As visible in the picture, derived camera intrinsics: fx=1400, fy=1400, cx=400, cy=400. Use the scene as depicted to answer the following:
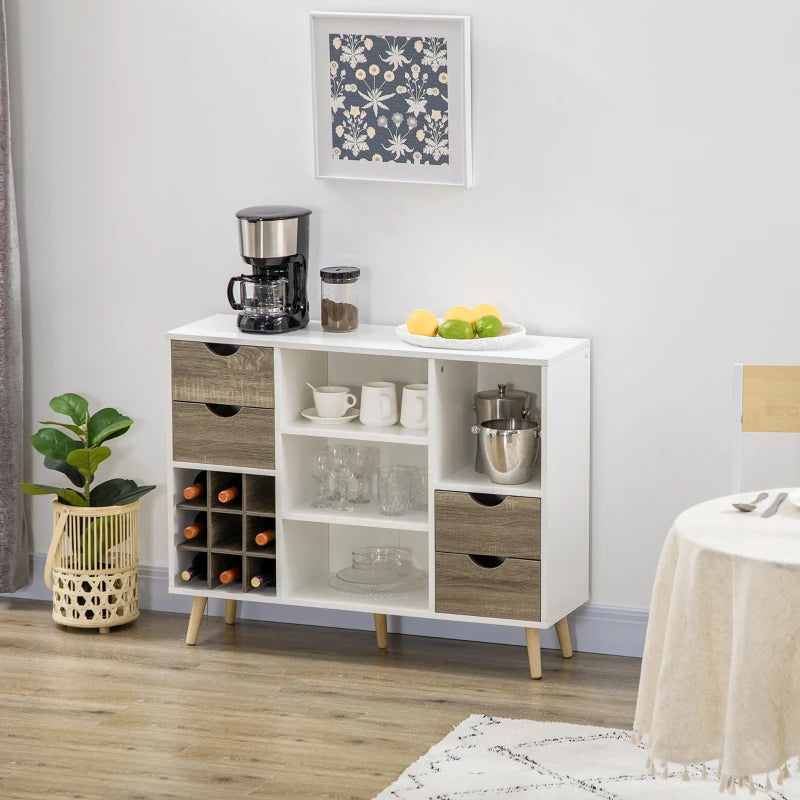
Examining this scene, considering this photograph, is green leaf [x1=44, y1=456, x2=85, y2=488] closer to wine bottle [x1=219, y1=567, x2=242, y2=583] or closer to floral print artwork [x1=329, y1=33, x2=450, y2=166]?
wine bottle [x1=219, y1=567, x2=242, y2=583]

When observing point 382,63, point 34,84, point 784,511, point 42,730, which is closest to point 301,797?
point 42,730

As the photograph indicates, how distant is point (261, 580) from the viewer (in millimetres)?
3613

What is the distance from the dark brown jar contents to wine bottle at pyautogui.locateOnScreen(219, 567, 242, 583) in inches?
26.8

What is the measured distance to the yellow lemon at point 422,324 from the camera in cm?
341

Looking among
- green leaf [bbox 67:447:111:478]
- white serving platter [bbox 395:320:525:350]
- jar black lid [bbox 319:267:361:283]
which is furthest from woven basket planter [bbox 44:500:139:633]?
white serving platter [bbox 395:320:525:350]

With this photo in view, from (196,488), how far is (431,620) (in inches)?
28.6

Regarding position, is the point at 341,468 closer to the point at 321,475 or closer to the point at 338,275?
the point at 321,475

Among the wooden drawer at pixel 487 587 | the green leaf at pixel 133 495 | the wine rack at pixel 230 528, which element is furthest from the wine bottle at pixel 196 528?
the wooden drawer at pixel 487 587

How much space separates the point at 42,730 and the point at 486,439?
48.2 inches

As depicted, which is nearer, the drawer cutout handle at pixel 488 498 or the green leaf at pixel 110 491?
the drawer cutout handle at pixel 488 498

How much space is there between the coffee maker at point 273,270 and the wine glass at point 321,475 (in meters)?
0.34

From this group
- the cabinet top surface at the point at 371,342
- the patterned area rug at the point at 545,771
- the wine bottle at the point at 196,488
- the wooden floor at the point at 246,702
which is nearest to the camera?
the patterned area rug at the point at 545,771

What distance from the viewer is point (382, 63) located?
11.5 feet

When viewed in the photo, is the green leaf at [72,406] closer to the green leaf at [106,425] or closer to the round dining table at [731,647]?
the green leaf at [106,425]
